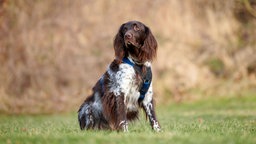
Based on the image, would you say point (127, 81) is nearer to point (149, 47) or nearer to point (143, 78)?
point (143, 78)

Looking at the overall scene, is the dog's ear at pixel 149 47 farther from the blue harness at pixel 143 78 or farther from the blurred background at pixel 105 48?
the blurred background at pixel 105 48

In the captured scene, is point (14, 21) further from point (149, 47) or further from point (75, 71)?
point (149, 47)

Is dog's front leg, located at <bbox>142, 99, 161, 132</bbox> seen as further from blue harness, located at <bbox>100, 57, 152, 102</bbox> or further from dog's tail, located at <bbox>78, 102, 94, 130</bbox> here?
dog's tail, located at <bbox>78, 102, 94, 130</bbox>

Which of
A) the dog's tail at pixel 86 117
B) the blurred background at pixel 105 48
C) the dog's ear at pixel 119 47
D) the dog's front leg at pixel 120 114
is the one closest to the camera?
the dog's front leg at pixel 120 114

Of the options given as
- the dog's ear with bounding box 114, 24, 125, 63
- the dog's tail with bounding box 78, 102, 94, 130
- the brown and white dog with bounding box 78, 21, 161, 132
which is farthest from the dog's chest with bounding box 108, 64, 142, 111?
the dog's tail with bounding box 78, 102, 94, 130

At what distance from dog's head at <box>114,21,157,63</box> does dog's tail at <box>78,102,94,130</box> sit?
1146 millimetres

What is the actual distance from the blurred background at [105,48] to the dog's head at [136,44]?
8.35 meters

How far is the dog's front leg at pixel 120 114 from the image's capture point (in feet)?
29.1

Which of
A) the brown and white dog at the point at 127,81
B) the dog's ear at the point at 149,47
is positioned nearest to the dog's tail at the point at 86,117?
the brown and white dog at the point at 127,81

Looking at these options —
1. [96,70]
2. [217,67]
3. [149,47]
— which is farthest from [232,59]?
[149,47]

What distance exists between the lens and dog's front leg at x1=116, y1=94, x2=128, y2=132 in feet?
29.1

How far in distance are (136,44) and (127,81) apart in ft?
2.19

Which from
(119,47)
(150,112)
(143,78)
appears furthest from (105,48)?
(143,78)

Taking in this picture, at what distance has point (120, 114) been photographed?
352 inches
